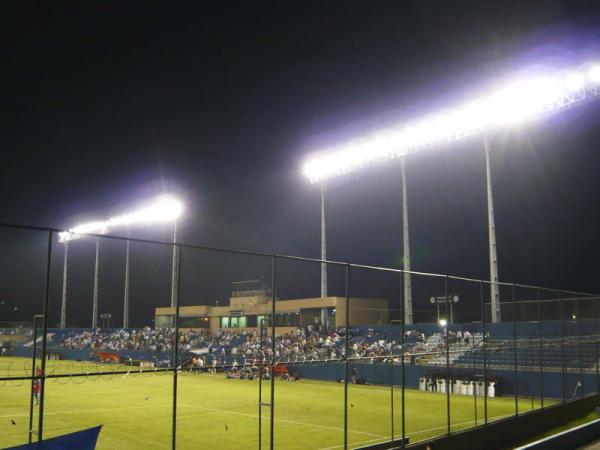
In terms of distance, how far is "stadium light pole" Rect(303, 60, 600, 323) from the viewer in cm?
2807

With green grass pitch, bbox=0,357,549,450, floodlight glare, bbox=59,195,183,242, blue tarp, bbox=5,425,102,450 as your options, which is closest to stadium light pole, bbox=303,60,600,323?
green grass pitch, bbox=0,357,549,450

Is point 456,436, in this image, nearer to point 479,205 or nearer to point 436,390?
point 436,390

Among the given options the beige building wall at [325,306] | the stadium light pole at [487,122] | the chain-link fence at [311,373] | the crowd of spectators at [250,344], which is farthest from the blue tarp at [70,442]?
the beige building wall at [325,306]

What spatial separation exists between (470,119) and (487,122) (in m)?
1.01

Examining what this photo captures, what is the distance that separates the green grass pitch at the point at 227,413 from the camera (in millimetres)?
17172

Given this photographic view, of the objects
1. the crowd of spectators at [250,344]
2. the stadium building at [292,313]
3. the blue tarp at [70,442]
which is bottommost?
the crowd of spectators at [250,344]

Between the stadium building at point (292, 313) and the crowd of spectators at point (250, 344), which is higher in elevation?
the stadium building at point (292, 313)

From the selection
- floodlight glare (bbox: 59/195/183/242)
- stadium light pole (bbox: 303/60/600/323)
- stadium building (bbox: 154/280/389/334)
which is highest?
stadium light pole (bbox: 303/60/600/323)

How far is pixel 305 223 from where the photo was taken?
58.9 meters

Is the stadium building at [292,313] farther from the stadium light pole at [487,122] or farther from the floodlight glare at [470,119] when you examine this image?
the floodlight glare at [470,119]

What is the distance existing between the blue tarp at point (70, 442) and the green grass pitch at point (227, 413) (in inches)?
358

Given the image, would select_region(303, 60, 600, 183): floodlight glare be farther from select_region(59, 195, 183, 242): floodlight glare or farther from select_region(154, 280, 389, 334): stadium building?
select_region(59, 195, 183, 242): floodlight glare

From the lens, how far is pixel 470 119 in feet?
106

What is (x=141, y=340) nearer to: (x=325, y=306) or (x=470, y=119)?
(x=325, y=306)
